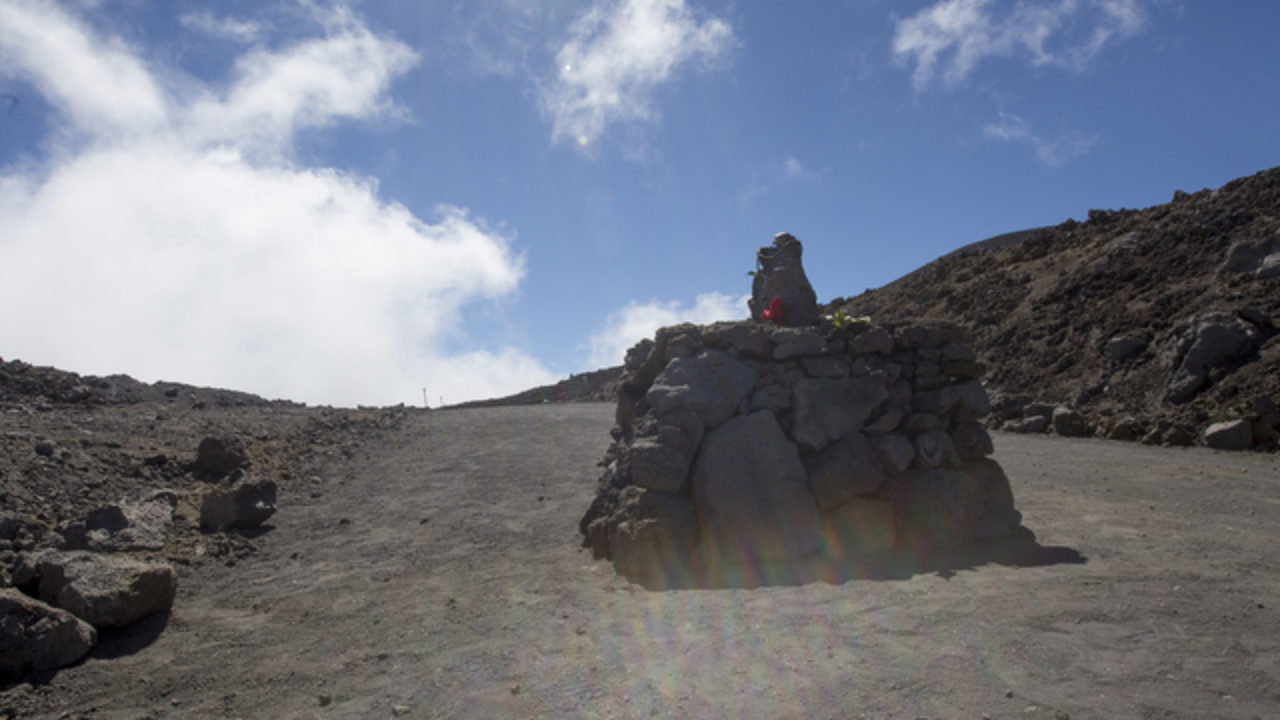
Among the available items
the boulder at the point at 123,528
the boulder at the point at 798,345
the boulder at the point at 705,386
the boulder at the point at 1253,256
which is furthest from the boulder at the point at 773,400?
the boulder at the point at 1253,256

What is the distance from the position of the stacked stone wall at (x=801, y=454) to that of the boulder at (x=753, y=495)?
1cm

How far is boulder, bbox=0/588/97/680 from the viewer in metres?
4.23

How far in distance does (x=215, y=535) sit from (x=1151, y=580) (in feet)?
29.1

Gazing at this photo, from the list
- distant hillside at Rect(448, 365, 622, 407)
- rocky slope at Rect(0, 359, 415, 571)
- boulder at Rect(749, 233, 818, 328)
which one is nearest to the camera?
rocky slope at Rect(0, 359, 415, 571)

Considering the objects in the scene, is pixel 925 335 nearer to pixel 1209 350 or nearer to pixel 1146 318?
pixel 1209 350

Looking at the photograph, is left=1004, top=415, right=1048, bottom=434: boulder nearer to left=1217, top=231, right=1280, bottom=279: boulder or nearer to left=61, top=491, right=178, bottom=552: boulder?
left=1217, top=231, right=1280, bottom=279: boulder

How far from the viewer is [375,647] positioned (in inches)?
189

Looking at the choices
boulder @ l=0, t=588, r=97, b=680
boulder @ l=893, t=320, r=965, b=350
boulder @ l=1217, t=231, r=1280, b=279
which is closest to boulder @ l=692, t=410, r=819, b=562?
boulder @ l=893, t=320, r=965, b=350

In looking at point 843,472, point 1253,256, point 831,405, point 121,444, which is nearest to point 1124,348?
point 1253,256

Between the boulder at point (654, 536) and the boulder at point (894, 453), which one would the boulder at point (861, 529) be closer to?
the boulder at point (894, 453)

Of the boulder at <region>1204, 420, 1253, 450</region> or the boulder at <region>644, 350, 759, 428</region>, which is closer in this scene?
the boulder at <region>644, 350, 759, 428</region>

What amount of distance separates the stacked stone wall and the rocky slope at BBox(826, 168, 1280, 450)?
325 inches

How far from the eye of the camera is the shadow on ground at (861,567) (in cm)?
573

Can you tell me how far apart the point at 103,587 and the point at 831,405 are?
638 centimetres
